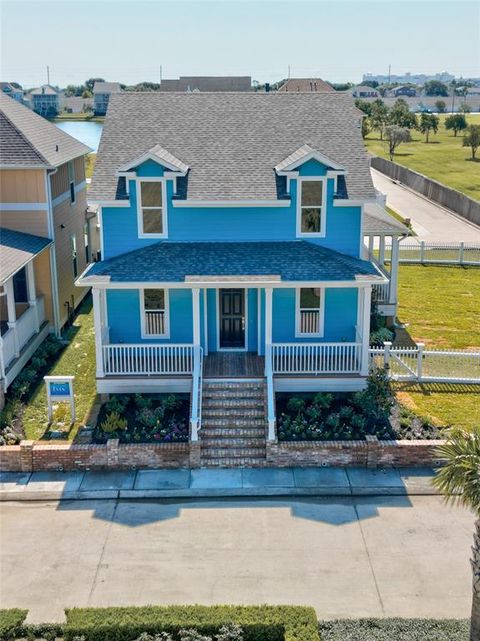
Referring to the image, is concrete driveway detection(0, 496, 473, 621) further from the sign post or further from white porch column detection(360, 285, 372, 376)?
white porch column detection(360, 285, 372, 376)

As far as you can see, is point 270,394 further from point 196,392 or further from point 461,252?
point 461,252

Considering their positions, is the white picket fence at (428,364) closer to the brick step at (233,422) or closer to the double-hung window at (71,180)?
the brick step at (233,422)

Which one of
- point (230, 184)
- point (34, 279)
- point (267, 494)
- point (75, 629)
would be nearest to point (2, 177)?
point (34, 279)

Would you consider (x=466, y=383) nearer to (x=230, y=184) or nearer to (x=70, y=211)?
(x=230, y=184)

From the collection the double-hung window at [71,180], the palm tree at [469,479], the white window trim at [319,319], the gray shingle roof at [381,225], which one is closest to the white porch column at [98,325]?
the white window trim at [319,319]

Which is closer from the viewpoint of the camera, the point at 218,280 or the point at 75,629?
the point at 75,629

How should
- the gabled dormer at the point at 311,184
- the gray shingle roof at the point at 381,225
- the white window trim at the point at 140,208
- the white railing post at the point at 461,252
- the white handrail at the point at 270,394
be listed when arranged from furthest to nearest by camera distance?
the white railing post at the point at 461,252 < the gray shingle roof at the point at 381,225 < the white window trim at the point at 140,208 < the gabled dormer at the point at 311,184 < the white handrail at the point at 270,394
